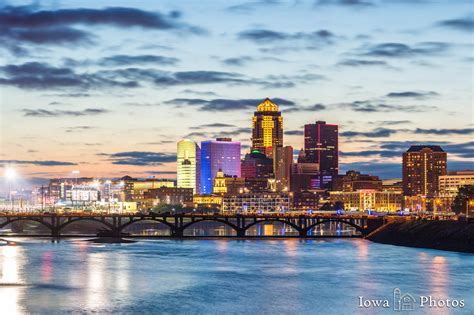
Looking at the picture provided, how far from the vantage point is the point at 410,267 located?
128 m

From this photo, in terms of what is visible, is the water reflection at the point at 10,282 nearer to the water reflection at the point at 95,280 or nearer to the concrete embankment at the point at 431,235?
the water reflection at the point at 95,280

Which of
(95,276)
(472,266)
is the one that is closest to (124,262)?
(95,276)

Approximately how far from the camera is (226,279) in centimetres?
11531

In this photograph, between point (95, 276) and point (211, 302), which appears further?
point (95, 276)

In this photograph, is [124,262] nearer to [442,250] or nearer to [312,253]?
[312,253]

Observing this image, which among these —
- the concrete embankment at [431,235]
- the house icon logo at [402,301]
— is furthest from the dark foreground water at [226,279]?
the concrete embankment at [431,235]

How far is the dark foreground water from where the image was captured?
91688 mm

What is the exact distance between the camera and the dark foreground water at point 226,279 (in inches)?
3610

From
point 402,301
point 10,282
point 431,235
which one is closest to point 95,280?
point 10,282

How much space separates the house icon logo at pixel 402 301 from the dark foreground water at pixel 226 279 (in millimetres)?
655

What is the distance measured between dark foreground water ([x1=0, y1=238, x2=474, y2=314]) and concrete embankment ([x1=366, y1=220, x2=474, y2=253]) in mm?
5572

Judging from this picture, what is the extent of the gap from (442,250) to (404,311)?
75.0 m

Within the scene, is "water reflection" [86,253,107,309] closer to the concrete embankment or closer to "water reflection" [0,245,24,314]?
"water reflection" [0,245,24,314]

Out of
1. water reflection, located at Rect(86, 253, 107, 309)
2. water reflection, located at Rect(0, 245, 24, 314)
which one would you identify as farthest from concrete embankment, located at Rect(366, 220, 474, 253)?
water reflection, located at Rect(0, 245, 24, 314)
